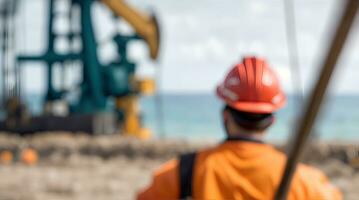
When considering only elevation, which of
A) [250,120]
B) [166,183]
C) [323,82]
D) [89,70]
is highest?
[323,82]

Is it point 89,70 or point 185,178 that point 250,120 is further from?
point 89,70

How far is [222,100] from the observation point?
6.08 feet

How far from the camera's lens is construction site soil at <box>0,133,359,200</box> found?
416 inches

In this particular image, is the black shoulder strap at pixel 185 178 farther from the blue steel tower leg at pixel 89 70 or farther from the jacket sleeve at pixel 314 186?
the blue steel tower leg at pixel 89 70

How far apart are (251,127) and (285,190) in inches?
25.7

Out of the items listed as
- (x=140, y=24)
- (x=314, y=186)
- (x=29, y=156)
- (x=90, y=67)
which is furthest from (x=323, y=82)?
(x=90, y=67)

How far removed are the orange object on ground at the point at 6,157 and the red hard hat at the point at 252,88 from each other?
13.8 metres

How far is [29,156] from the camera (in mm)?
15438

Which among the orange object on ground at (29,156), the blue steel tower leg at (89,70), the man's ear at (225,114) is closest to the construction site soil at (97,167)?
the orange object on ground at (29,156)

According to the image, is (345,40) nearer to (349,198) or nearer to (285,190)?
(285,190)

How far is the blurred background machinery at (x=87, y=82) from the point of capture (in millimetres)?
Answer: 19688

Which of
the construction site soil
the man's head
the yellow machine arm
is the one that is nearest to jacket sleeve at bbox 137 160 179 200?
the man's head

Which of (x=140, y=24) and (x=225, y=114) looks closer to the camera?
(x=225, y=114)

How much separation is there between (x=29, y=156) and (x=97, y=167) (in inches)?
93.6
